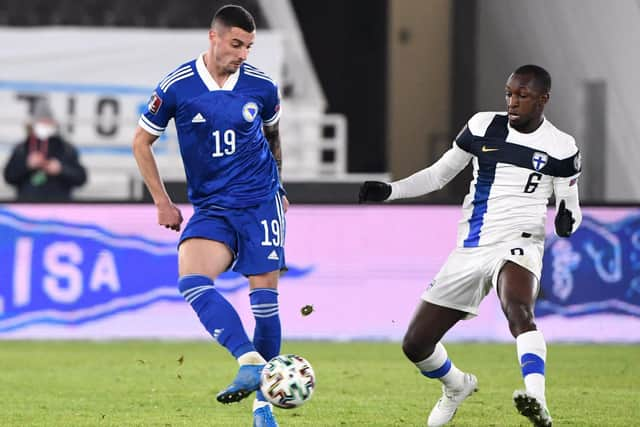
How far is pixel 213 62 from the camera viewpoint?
6.21 meters

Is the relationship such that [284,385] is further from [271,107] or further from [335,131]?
[335,131]

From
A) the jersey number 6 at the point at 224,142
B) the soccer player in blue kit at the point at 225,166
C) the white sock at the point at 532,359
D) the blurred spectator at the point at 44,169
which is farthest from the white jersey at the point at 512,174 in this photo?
the blurred spectator at the point at 44,169

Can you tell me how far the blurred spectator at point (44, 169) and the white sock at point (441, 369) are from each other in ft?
23.4

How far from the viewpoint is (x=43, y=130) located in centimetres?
1392

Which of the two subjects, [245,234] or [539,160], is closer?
[245,234]

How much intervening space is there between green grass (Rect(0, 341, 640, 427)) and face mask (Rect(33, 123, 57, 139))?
3.08 m

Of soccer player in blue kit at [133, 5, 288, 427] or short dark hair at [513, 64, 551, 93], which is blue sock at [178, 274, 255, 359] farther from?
short dark hair at [513, 64, 551, 93]

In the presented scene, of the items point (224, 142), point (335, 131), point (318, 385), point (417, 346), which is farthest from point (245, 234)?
point (335, 131)

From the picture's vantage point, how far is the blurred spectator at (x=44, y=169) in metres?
13.5

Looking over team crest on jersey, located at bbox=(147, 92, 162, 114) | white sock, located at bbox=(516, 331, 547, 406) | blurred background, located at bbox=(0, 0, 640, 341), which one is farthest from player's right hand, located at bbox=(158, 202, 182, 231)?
blurred background, located at bbox=(0, 0, 640, 341)

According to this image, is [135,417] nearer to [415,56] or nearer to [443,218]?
[443,218]

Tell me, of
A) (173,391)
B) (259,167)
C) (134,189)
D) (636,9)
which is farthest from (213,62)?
(636,9)

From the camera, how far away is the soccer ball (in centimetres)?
553

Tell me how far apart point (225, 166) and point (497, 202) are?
1373mm
